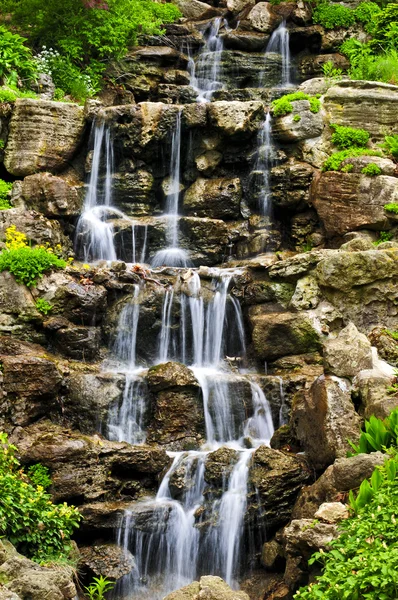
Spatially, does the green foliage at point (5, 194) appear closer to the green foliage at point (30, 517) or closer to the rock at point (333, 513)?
the green foliage at point (30, 517)

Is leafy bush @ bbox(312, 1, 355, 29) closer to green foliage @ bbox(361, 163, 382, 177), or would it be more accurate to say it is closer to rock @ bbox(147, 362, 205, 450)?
green foliage @ bbox(361, 163, 382, 177)

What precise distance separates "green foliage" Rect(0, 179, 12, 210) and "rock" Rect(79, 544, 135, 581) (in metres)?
8.47

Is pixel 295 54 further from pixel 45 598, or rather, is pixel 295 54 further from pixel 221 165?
pixel 45 598

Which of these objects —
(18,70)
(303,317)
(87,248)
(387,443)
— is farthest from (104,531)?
(18,70)

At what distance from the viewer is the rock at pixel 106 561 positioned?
9258 millimetres

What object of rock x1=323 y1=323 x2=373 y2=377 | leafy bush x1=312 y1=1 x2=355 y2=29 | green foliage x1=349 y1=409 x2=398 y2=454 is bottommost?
green foliage x1=349 y1=409 x2=398 y2=454

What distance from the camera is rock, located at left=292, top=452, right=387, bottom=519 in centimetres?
759

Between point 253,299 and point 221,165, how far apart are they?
448 cm

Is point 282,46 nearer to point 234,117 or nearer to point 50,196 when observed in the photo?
point 234,117

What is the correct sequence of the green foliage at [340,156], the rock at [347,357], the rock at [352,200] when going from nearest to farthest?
the rock at [347,357] → the rock at [352,200] → the green foliage at [340,156]

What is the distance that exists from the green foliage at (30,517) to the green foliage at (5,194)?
752 cm

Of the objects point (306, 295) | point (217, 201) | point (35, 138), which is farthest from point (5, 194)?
point (306, 295)

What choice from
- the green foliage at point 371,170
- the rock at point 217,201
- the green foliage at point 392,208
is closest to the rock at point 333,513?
the green foliage at point 392,208

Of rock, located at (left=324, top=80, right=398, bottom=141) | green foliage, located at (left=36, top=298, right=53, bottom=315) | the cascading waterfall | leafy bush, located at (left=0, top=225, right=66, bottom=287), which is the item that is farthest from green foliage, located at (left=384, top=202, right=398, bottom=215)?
green foliage, located at (left=36, top=298, right=53, bottom=315)
